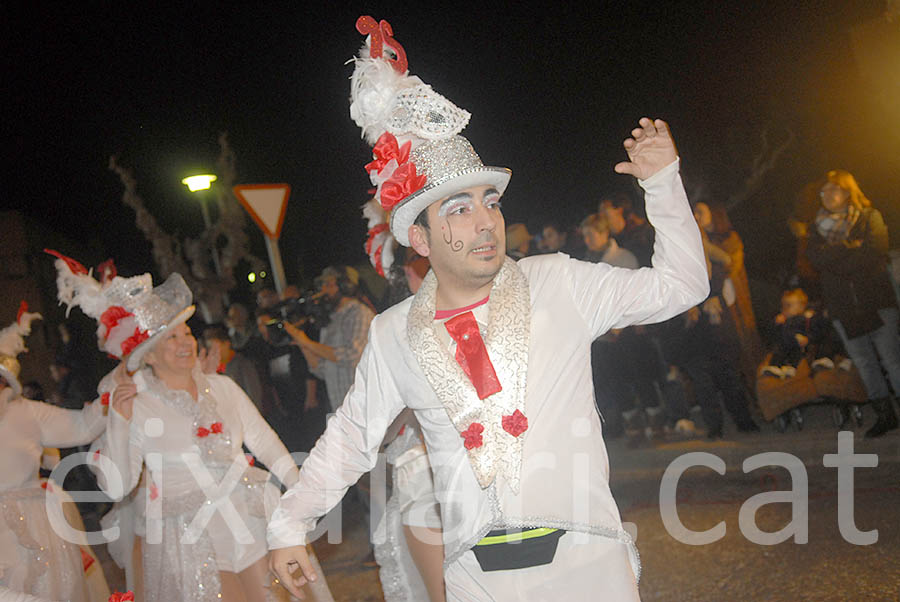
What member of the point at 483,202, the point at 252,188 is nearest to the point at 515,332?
the point at 483,202

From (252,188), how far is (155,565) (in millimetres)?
3862

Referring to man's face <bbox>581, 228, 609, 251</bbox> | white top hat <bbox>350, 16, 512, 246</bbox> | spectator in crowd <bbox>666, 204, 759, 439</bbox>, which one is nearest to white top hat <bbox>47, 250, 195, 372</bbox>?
white top hat <bbox>350, 16, 512, 246</bbox>

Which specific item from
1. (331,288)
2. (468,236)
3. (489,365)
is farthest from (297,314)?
(489,365)

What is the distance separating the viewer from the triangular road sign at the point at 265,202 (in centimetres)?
852

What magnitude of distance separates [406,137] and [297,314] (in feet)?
21.0

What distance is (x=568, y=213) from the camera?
1173cm

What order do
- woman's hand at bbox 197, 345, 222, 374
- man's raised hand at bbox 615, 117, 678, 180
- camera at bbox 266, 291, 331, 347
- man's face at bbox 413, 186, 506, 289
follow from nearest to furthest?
man's raised hand at bbox 615, 117, 678, 180, man's face at bbox 413, 186, 506, 289, woman's hand at bbox 197, 345, 222, 374, camera at bbox 266, 291, 331, 347

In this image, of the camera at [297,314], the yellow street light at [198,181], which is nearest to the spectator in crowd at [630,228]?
the camera at [297,314]

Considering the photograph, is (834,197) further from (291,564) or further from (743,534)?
(291,564)

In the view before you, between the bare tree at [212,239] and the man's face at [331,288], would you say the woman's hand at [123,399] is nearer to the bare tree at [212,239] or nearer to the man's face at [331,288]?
the man's face at [331,288]

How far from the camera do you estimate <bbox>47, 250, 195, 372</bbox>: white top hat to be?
5684 millimetres

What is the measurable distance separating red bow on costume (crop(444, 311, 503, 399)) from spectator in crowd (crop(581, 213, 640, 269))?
519cm

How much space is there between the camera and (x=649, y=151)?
299 cm

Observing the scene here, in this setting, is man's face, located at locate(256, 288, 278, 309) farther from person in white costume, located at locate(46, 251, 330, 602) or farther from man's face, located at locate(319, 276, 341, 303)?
person in white costume, located at locate(46, 251, 330, 602)
